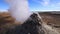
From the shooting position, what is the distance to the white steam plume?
17.1 meters

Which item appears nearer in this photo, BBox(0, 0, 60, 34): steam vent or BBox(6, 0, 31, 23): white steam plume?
BBox(0, 0, 60, 34): steam vent

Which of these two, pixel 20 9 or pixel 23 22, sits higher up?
pixel 20 9

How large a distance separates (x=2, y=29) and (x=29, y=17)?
117 inches

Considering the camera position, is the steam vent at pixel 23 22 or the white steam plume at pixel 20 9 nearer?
the steam vent at pixel 23 22

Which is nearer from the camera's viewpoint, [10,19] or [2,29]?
[2,29]

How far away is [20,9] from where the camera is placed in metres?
17.2

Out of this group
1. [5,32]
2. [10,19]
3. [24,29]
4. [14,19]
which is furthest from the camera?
[10,19]

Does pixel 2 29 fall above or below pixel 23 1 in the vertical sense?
below

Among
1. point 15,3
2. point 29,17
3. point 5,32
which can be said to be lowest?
point 5,32

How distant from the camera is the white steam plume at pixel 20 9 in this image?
17.1 metres

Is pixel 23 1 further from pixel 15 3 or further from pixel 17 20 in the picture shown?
pixel 17 20

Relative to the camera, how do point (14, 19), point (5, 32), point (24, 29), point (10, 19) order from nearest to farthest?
point (24, 29), point (5, 32), point (14, 19), point (10, 19)

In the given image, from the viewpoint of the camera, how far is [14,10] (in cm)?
1745

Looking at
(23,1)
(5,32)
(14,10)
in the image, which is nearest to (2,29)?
(5,32)
